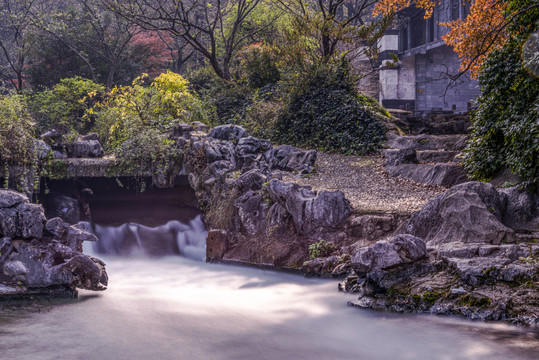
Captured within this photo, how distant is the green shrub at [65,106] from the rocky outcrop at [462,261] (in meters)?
13.4

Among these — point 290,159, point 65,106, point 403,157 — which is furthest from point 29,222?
point 65,106

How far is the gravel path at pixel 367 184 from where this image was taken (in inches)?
325

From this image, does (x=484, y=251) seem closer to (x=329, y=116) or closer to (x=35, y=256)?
(x=35, y=256)

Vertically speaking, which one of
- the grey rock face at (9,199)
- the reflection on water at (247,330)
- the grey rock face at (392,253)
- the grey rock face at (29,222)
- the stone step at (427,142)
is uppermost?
the stone step at (427,142)

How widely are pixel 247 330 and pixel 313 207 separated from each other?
2.85m

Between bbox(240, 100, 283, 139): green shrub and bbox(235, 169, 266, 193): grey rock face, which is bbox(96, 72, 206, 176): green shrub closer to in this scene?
bbox(240, 100, 283, 139): green shrub

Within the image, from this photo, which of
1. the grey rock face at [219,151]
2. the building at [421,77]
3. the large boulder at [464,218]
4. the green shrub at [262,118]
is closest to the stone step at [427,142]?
the green shrub at [262,118]

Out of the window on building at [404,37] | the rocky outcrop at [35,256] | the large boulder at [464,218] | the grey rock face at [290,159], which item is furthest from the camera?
the window on building at [404,37]

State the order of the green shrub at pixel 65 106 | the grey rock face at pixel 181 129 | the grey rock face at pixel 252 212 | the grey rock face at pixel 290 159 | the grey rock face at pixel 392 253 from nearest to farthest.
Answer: the grey rock face at pixel 392 253 → the grey rock face at pixel 252 212 → the grey rock face at pixel 290 159 → the grey rock face at pixel 181 129 → the green shrub at pixel 65 106

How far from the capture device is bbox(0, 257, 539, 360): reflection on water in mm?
4723

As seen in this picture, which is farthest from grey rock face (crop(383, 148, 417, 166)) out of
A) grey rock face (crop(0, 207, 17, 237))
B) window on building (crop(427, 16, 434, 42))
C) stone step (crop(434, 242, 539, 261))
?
window on building (crop(427, 16, 434, 42))

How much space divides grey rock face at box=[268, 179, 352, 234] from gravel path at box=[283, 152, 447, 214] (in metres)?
0.34

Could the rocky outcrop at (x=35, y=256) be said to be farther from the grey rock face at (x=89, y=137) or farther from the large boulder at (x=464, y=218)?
the grey rock face at (x=89, y=137)

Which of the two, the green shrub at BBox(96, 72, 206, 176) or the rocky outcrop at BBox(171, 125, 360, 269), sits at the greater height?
the green shrub at BBox(96, 72, 206, 176)
